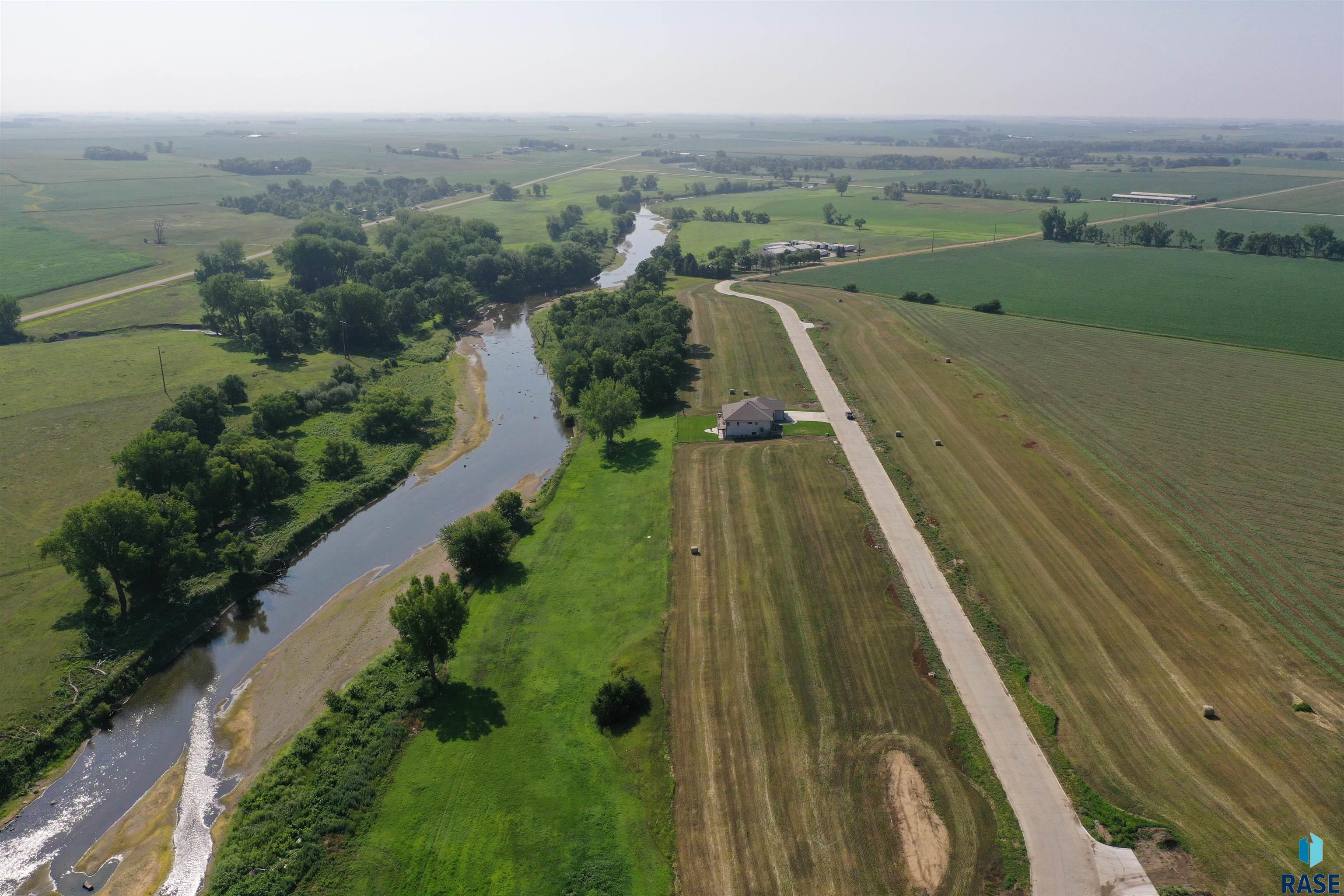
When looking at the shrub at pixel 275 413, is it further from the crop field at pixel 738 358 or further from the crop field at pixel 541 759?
the crop field at pixel 738 358

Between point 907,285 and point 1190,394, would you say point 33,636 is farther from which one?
point 907,285

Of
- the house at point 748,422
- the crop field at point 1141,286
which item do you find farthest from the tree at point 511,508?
the crop field at point 1141,286

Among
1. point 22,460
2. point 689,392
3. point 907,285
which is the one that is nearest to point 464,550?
point 689,392

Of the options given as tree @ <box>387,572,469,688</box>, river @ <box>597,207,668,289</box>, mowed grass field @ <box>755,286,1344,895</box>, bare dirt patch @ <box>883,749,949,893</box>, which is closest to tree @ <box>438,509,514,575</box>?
tree @ <box>387,572,469,688</box>

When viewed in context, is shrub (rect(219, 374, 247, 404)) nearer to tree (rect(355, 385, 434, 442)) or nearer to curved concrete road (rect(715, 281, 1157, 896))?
tree (rect(355, 385, 434, 442))

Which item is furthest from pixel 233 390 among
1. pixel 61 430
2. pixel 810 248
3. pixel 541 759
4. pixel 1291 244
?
pixel 1291 244

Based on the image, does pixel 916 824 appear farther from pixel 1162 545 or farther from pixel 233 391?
pixel 233 391
